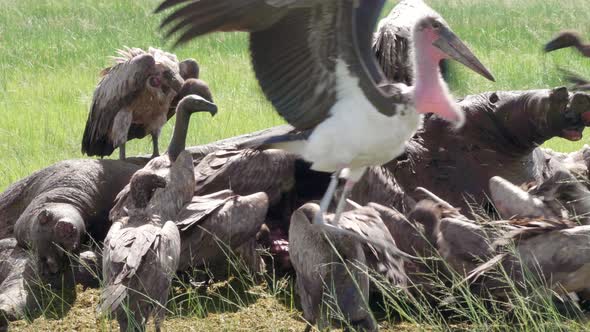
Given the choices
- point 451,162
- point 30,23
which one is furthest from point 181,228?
point 30,23

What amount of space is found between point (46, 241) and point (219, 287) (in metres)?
1.03

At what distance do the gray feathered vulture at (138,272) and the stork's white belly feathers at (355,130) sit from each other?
899 millimetres

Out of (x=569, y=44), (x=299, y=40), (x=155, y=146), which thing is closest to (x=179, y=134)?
(x=155, y=146)

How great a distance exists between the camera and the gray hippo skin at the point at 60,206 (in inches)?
241

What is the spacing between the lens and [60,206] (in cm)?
644

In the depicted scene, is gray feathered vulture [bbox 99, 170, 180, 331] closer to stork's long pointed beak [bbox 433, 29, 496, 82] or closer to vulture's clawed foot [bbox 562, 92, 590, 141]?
stork's long pointed beak [bbox 433, 29, 496, 82]

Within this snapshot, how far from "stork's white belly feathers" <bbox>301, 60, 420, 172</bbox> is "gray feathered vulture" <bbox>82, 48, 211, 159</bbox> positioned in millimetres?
2725

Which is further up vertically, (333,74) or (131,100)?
(333,74)

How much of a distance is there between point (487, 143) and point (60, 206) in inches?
114

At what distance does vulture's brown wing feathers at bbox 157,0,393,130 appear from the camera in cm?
488

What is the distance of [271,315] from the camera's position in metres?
5.86

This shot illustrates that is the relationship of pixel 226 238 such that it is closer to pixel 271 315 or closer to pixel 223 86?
pixel 271 315

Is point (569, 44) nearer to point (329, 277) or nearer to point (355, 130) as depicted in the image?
point (355, 130)

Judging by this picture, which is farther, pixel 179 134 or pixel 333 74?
pixel 179 134
